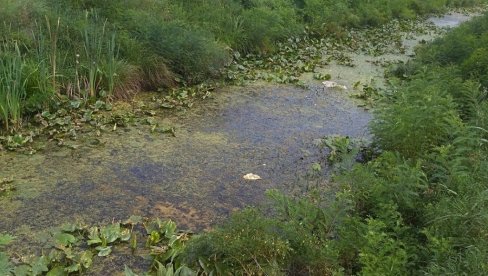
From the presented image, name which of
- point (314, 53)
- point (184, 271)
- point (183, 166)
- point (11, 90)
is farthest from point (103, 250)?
point (314, 53)

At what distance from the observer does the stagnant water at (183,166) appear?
368cm

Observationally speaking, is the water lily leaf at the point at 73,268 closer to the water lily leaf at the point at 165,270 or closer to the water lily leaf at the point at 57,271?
the water lily leaf at the point at 57,271

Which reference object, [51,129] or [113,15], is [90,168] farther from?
[113,15]

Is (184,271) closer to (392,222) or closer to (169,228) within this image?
(169,228)

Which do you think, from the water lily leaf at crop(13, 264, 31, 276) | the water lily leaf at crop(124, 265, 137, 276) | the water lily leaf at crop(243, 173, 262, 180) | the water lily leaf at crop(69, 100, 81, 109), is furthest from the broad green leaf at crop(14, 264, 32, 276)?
the water lily leaf at crop(69, 100, 81, 109)

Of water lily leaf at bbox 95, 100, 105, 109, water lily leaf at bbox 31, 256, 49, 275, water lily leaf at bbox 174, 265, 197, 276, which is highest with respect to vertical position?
water lily leaf at bbox 174, 265, 197, 276

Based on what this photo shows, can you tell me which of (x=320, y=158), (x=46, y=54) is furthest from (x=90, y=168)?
(x=320, y=158)

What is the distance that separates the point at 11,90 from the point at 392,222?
3.45 m

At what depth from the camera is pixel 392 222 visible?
290 centimetres

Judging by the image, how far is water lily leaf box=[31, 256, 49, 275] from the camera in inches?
114

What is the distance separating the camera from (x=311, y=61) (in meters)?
8.05

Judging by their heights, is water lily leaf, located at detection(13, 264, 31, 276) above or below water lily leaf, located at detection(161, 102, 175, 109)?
above

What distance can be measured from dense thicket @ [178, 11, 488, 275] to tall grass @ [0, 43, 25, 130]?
98.1 inches

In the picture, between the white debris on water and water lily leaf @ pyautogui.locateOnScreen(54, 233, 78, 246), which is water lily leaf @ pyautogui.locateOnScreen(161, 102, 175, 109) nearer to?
the white debris on water
